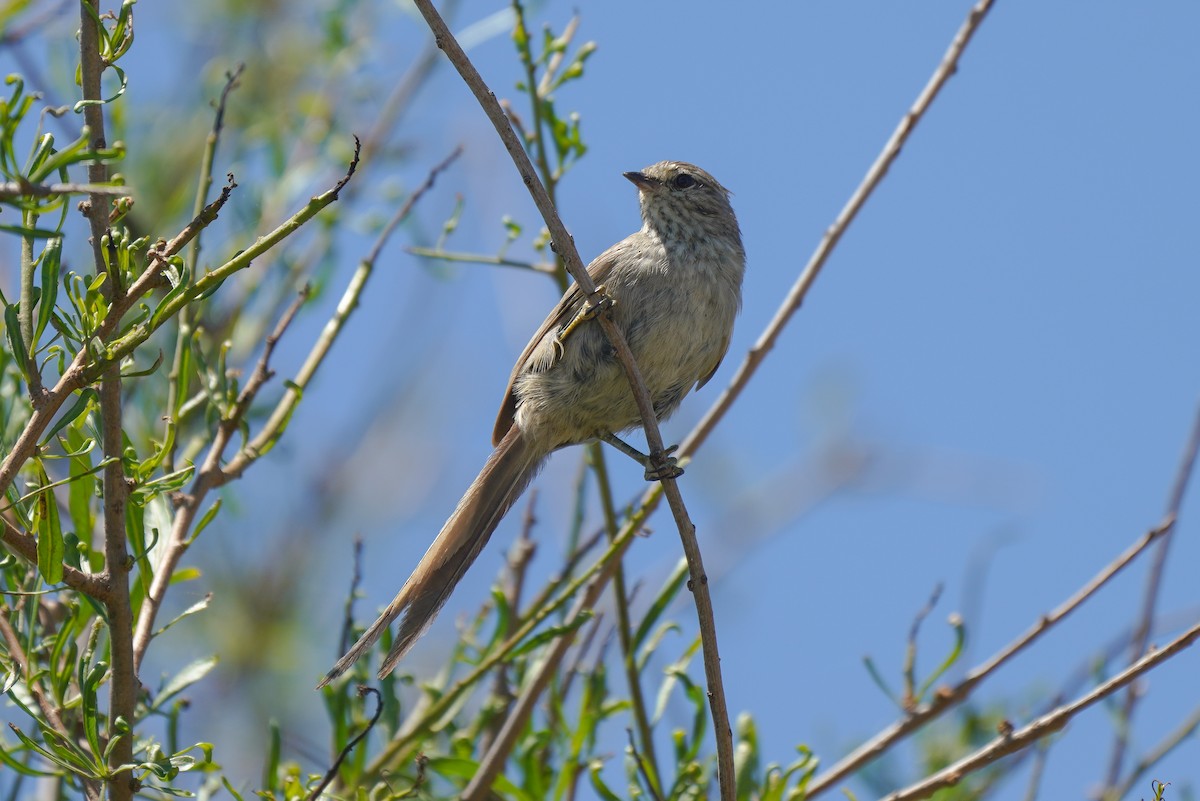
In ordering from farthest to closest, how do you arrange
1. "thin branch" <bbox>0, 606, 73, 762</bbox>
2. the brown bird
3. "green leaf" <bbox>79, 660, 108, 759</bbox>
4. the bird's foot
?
the brown bird, the bird's foot, "thin branch" <bbox>0, 606, 73, 762</bbox>, "green leaf" <bbox>79, 660, 108, 759</bbox>

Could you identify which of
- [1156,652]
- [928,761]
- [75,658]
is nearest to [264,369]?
[75,658]

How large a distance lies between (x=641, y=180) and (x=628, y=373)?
1956mm

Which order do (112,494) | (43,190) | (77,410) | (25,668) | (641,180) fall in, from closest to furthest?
(43,190), (77,410), (112,494), (25,668), (641,180)

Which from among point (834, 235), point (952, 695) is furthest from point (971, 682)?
point (834, 235)

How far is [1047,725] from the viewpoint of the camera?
2.67 metres

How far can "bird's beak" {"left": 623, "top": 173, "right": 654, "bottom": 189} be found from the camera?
4.93m

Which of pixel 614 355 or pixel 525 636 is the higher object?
pixel 614 355

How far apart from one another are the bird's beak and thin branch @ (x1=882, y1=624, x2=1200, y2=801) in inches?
104

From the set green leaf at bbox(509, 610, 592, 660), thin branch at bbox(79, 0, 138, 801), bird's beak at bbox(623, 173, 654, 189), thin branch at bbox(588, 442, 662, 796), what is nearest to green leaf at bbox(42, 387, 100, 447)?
thin branch at bbox(79, 0, 138, 801)

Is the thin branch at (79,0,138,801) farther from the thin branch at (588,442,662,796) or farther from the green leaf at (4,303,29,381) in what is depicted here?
the thin branch at (588,442,662,796)

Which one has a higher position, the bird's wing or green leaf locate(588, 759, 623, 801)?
the bird's wing

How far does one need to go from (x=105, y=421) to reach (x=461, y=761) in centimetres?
142

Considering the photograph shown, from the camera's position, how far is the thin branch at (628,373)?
2.43 meters

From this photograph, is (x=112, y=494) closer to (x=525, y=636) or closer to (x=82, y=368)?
(x=82, y=368)
